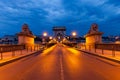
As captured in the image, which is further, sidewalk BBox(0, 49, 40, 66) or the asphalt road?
sidewalk BBox(0, 49, 40, 66)

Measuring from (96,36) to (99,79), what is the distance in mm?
41292

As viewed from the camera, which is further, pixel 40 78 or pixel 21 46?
pixel 21 46

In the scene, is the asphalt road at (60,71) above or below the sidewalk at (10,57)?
below

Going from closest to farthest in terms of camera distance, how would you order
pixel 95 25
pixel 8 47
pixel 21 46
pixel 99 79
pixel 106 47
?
pixel 99 79 < pixel 8 47 < pixel 106 47 < pixel 21 46 < pixel 95 25

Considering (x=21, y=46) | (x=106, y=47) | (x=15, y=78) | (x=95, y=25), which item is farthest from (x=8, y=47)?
(x=15, y=78)

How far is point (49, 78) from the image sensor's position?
11.2 m

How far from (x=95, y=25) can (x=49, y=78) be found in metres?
46.0

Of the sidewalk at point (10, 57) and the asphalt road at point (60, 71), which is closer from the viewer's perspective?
the asphalt road at point (60, 71)

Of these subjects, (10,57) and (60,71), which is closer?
(60,71)

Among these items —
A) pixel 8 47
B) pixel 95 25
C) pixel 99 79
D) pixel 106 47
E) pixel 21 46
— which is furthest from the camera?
pixel 95 25

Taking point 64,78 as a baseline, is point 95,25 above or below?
above

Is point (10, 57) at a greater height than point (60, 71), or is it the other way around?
point (10, 57)

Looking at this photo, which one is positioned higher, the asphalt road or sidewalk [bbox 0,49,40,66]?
sidewalk [bbox 0,49,40,66]

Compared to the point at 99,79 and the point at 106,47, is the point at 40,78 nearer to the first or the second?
the point at 99,79
